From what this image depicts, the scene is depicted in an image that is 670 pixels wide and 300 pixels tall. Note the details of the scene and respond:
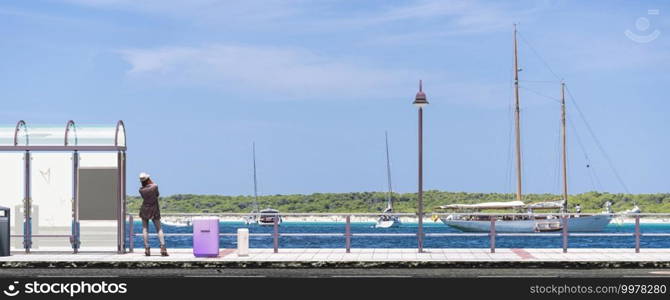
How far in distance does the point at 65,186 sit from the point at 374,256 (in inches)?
301

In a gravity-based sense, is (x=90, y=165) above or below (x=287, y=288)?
above

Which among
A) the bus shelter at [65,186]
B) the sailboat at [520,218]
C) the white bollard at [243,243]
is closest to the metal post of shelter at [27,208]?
the bus shelter at [65,186]

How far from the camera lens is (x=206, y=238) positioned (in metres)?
27.1

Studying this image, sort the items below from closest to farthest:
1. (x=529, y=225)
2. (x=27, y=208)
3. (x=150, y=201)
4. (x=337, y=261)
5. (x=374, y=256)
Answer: (x=337, y=261) → (x=150, y=201) → (x=374, y=256) → (x=27, y=208) → (x=529, y=225)

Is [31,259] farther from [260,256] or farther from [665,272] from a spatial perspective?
[665,272]

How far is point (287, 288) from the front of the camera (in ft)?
60.7

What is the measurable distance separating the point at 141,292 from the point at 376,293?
3.71 metres

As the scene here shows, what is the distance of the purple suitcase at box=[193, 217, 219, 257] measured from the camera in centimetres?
2700

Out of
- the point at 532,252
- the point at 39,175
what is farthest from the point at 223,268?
the point at 532,252

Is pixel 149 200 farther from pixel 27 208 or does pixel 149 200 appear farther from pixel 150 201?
pixel 27 208

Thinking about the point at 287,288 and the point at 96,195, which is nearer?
the point at 287,288

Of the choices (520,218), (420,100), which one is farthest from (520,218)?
(420,100)

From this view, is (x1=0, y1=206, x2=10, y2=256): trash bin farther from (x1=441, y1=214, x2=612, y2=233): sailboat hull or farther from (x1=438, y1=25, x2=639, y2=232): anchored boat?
(x1=441, y1=214, x2=612, y2=233): sailboat hull

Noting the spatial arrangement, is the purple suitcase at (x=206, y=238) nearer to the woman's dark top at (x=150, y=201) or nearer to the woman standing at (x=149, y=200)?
the woman standing at (x=149, y=200)
